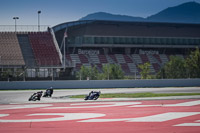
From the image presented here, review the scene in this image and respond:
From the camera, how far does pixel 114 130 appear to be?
13641 millimetres

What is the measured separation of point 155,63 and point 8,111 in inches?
1997

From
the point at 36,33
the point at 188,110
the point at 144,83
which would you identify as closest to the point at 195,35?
the point at 36,33

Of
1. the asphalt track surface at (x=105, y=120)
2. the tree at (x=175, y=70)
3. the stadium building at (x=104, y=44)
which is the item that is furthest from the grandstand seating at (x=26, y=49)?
the asphalt track surface at (x=105, y=120)

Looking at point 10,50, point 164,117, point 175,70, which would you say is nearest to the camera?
point 164,117

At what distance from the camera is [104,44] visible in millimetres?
67188

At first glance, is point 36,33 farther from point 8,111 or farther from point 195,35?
point 8,111

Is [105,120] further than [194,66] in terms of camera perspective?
No

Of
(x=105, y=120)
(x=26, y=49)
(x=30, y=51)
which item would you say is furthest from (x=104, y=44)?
(x=105, y=120)

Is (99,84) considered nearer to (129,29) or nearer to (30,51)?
(30,51)

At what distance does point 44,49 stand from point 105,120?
44.7 meters

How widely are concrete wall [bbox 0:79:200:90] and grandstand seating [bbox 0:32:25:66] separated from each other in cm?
1150

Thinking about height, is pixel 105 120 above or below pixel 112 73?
below

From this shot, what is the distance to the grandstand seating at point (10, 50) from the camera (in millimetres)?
53375

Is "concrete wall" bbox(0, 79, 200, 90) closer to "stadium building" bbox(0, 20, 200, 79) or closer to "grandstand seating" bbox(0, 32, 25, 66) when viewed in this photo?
"grandstand seating" bbox(0, 32, 25, 66)
